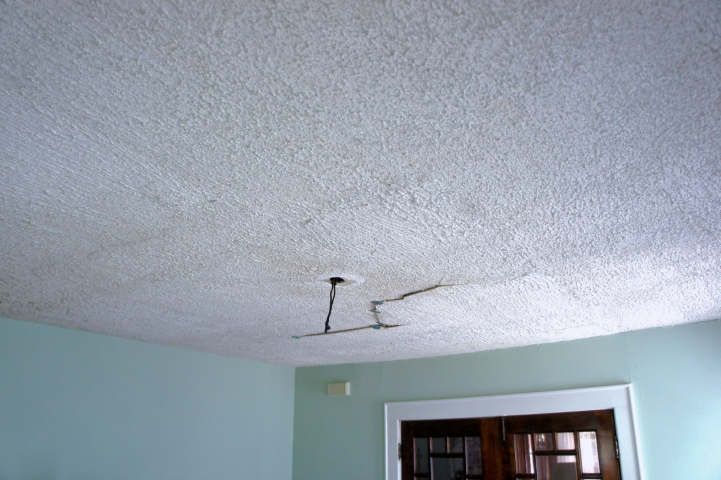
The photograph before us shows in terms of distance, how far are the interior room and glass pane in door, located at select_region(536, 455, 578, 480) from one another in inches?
1.9

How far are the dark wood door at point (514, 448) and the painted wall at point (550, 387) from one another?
22cm

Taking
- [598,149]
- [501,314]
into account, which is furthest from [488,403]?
[598,149]

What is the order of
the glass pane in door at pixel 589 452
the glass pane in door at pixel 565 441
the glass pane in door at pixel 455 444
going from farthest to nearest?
1. the glass pane in door at pixel 455 444
2. the glass pane in door at pixel 565 441
3. the glass pane in door at pixel 589 452

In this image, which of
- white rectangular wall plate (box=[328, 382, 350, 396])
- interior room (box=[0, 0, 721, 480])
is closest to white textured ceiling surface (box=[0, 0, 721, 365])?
interior room (box=[0, 0, 721, 480])

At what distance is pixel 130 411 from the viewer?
3961 mm

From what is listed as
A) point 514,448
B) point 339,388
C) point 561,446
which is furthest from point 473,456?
point 339,388

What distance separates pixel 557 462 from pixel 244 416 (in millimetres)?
2624

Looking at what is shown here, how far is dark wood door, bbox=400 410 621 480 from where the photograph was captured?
12.3 ft

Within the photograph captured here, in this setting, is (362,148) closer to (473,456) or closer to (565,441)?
(565,441)

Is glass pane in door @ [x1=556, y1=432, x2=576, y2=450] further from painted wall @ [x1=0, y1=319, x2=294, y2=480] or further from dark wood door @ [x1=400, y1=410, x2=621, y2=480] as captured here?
painted wall @ [x1=0, y1=319, x2=294, y2=480]

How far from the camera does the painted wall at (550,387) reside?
3.41m

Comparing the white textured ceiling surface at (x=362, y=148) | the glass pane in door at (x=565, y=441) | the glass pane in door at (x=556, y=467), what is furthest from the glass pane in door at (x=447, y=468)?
the white textured ceiling surface at (x=362, y=148)

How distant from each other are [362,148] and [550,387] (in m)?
3.22

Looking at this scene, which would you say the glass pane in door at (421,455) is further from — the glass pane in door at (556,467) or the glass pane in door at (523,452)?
the glass pane in door at (556,467)
